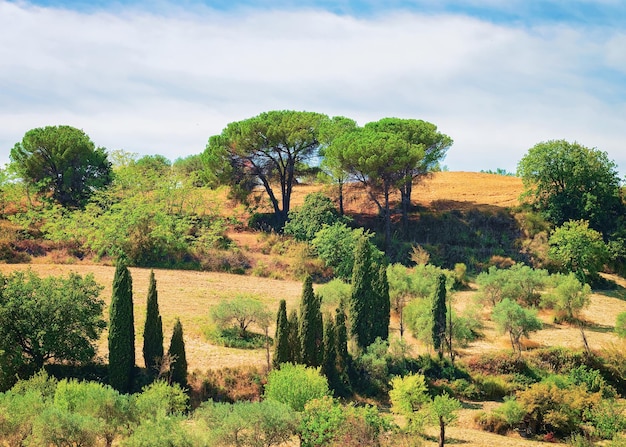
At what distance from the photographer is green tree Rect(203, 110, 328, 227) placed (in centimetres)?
7131

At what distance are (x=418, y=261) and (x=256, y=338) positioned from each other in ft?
69.9

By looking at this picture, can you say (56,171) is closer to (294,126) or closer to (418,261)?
(294,126)

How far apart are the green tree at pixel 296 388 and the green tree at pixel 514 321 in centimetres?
1519

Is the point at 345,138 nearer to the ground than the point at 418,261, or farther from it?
farther from it

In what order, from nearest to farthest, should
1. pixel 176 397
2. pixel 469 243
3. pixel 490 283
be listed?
pixel 176 397 → pixel 490 283 → pixel 469 243

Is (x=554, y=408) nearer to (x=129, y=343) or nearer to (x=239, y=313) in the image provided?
(x=239, y=313)

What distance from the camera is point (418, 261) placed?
61.3 meters

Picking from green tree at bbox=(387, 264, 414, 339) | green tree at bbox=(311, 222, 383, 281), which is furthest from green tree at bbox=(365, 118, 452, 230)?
green tree at bbox=(387, 264, 414, 339)

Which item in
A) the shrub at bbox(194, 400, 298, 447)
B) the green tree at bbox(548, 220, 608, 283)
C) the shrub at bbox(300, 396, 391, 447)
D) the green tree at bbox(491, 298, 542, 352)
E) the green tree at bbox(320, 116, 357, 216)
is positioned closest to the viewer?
the shrub at bbox(194, 400, 298, 447)

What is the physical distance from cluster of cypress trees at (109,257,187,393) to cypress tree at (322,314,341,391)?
25.4 feet

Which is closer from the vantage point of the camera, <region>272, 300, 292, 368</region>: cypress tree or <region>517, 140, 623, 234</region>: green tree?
<region>272, 300, 292, 368</region>: cypress tree

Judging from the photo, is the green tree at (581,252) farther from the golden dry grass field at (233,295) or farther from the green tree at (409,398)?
the green tree at (409,398)

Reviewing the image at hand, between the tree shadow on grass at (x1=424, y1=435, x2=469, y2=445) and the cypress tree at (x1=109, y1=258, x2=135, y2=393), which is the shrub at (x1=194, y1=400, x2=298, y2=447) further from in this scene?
the tree shadow on grass at (x1=424, y1=435, x2=469, y2=445)

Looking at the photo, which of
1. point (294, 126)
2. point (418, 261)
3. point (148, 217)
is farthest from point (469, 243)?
point (148, 217)
